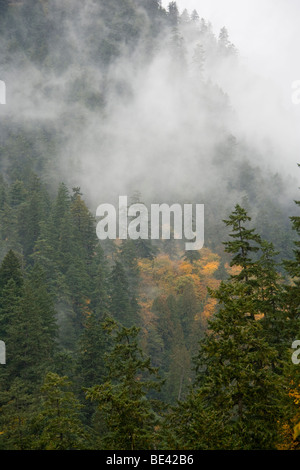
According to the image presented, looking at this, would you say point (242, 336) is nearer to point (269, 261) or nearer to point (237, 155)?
point (269, 261)

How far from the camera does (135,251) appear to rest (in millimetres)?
62750

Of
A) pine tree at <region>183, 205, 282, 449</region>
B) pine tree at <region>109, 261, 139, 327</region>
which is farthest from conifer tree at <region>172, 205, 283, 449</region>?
pine tree at <region>109, 261, 139, 327</region>

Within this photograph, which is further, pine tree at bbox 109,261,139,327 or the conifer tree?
pine tree at bbox 109,261,139,327

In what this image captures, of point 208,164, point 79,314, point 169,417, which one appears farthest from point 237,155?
point 169,417

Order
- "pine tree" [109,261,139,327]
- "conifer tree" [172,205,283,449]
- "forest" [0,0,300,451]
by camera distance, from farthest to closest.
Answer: "pine tree" [109,261,139,327], "forest" [0,0,300,451], "conifer tree" [172,205,283,449]

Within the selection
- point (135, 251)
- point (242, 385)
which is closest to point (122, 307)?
point (135, 251)

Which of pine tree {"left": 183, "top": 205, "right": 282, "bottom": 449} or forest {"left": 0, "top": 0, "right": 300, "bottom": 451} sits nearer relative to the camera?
pine tree {"left": 183, "top": 205, "right": 282, "bottom": 449}

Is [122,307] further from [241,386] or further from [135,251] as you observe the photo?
[241,386]

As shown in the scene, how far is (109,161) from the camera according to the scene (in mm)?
95875

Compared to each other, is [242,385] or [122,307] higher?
[242,385]

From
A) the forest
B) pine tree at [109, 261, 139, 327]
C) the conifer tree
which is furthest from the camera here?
pine tree at [109, 261, 139, 327]

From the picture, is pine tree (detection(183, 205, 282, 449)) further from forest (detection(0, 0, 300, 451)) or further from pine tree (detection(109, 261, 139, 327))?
pine tree (detection(109, 261, 139, 327))

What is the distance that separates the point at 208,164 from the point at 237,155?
29.1 ft

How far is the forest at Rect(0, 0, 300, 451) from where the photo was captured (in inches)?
492
